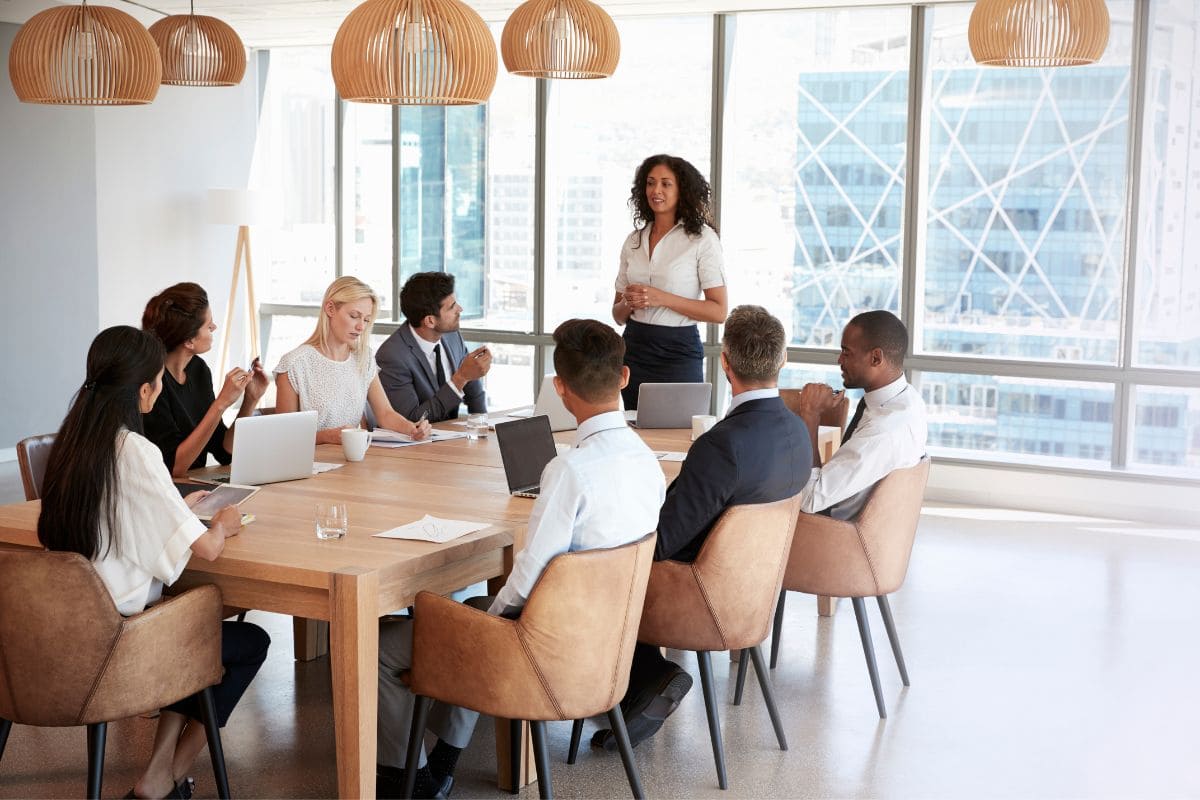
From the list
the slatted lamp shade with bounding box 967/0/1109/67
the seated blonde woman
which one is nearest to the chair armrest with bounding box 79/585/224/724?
the seated blonde woman

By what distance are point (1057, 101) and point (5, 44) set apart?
6410mm

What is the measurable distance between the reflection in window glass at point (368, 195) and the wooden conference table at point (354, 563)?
5519 mm

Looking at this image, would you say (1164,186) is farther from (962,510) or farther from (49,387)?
(49,387)

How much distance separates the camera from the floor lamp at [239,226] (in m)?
8.76

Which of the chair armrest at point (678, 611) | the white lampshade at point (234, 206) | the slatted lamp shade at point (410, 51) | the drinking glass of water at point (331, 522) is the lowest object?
the chair armrest at point (678, 611)

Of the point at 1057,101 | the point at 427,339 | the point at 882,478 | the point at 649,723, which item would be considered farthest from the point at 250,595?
the point at 1057,101

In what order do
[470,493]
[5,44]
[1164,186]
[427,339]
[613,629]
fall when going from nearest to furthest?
[613,629], [470,493], [427,339], [1164,186], [5,44]

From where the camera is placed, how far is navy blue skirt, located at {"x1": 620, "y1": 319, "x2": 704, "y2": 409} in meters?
5.80

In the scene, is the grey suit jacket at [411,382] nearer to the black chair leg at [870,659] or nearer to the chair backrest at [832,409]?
the chair backrest at [832,409]

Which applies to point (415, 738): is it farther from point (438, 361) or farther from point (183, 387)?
point (438, 361)

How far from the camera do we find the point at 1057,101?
7309mm

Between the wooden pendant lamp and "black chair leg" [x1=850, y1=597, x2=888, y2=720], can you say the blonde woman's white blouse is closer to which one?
the wooden pendant lamp

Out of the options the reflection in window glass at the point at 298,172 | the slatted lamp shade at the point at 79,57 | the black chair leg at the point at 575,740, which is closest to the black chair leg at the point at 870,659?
the black chair leg at the point at 575,740

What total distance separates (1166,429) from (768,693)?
179 inches
